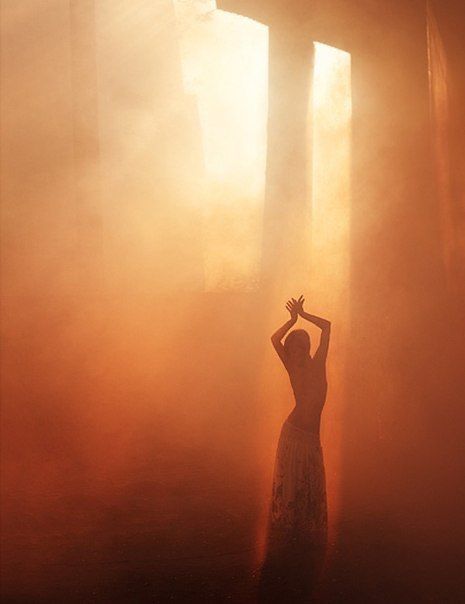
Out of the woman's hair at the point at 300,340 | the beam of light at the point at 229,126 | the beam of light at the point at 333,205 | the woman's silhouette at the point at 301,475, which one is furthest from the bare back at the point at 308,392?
the beam of light at the point at 229,126

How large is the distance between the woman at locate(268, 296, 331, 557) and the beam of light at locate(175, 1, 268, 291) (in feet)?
6.17

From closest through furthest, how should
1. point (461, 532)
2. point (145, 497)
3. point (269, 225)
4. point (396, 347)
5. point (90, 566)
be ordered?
1. point (90, 566)
2. point (461, 532)
3. point (145, 497)
4. point (396, 347)
5. point (269, 225)

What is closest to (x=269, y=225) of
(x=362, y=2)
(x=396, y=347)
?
(x=396, y=347)

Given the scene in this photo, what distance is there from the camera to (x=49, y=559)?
167 inches

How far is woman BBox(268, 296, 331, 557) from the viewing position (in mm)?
4215

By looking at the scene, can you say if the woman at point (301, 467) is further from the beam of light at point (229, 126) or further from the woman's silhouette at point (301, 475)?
the beam of light at point (229, 126)

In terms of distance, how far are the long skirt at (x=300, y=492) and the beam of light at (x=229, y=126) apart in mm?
2151

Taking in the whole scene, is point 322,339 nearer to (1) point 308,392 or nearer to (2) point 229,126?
(1) point 308,392

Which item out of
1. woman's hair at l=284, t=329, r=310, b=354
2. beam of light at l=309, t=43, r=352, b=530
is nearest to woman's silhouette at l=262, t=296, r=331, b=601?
woman's hair at l=284, t=329, r=310, b=354

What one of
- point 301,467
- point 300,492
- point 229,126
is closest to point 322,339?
point 301,467

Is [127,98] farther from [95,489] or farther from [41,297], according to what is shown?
[95,489]

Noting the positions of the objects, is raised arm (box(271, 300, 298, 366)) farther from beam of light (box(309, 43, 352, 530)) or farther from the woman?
beam of light (box(309, 43, 352, 530))

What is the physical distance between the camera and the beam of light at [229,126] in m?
6.06

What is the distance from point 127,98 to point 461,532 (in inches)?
185
